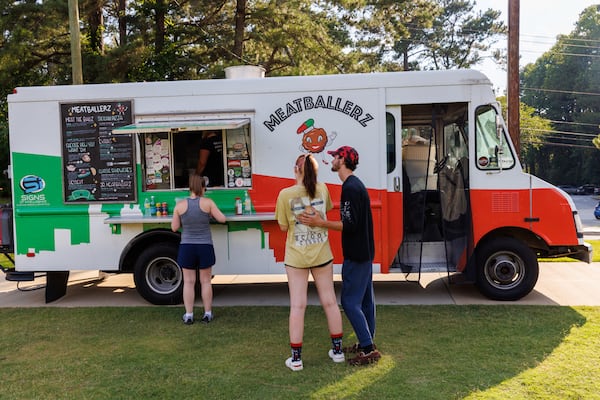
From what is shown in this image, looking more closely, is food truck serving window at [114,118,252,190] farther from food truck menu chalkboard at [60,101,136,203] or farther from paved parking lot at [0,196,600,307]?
paved parking lot at [0,196,600,307]

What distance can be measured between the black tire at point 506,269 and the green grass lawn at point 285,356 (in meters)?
0.35

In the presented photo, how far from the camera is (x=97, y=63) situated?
1448 centimetres

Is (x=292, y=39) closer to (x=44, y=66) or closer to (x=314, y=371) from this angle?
(x=44, y=66)

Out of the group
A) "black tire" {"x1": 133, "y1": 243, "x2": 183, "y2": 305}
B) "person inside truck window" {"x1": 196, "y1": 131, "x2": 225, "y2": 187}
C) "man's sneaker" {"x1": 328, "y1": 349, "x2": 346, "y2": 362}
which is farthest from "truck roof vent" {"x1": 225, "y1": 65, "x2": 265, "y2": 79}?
"man's sneaker" {"x1": 328, "y1": 349, "x2": 346, "y2": 362}

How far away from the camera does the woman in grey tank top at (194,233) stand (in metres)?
5.69

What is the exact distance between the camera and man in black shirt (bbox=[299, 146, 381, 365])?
4188 mm

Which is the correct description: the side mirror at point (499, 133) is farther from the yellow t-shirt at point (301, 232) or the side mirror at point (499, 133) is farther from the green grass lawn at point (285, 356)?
the yellow t-shirt at point (301, 232)

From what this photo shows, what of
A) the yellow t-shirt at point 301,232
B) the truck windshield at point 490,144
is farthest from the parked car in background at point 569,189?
the yellow t-shirt at point 301,232

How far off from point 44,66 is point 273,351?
51.9 feet

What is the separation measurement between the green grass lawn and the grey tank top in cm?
98

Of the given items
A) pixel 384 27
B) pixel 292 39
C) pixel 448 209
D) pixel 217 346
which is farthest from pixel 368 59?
pixel 217 346

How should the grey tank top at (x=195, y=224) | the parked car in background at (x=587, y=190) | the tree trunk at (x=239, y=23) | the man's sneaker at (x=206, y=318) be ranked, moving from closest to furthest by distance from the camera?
the grey tank top at (x=195, y=224) → the man's sneaker at (x=206, y=318) → the tree trunk at (x=239, y=23) → the parked car in background at (x=587, y=190)

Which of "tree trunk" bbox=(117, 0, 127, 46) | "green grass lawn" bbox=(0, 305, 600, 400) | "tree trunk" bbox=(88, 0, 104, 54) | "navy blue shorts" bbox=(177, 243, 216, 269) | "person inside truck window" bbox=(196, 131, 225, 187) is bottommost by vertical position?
"green grass lawn" bbox=(0, 305, 600, 400)

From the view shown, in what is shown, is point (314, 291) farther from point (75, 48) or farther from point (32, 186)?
point (75, 48)
